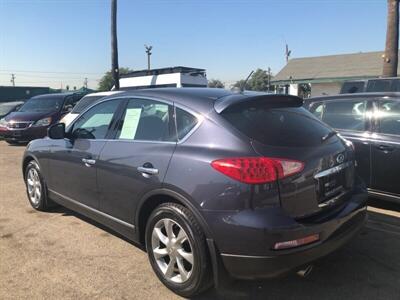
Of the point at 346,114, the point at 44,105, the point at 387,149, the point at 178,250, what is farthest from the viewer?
the point at 44,105

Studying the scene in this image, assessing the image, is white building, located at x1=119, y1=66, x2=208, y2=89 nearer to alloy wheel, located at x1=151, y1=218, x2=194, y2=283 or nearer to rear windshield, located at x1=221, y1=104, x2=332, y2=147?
rear windshield, located at x1=221, y1=104, x2=332, y2=147

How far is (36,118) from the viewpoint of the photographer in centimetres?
1389

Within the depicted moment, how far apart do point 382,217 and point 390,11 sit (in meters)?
10.1

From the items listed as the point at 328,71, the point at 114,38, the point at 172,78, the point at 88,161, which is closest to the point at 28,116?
the point at 114,38

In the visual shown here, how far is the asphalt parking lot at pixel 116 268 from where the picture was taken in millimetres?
3475

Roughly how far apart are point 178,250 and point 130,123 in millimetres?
1366

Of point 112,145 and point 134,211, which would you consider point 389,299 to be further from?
point 112,145

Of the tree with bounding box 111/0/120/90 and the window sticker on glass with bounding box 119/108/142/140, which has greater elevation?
the tree with bounding box 111/0/120/90

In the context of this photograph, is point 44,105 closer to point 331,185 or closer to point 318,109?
point 318,109

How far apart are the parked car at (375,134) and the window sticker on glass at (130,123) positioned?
3.09 m

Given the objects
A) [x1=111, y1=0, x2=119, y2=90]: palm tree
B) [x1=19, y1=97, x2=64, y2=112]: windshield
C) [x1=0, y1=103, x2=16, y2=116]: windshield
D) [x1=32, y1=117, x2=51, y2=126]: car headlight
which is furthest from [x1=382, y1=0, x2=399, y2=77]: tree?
[x1=0, y1=103, x2=16, y2=116]: windshield

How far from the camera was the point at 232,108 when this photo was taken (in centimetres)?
338

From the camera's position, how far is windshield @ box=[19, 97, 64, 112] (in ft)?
47.7

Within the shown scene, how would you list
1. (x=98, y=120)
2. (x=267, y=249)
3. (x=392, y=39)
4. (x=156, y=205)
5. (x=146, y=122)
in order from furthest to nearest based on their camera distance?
(x=392, y=39), (x=98, y=120), (x=146, y=122), (x=156, y=205), (x=267, y=249)
